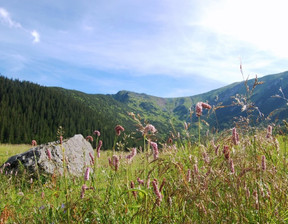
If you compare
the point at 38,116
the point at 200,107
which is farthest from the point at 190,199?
the point at 38,116

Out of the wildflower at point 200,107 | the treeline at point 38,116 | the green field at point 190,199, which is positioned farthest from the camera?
the treeline at point 38,116

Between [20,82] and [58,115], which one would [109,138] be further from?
[20,82]

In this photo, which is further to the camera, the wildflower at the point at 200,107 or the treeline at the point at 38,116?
the treeline at the point at 38,116

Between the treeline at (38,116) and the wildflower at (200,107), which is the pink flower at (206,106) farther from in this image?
the treeline at (38,116)

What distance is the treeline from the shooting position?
3788 inches

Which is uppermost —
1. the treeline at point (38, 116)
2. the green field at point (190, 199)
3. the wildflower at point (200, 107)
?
the treeline at point (38, 116)

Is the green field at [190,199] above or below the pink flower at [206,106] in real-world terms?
below

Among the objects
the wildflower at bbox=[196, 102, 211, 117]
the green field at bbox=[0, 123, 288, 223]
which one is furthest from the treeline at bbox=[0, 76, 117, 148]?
the wildflower at bbox=[196, 102, 211, 117]

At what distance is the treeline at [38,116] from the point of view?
96.2m

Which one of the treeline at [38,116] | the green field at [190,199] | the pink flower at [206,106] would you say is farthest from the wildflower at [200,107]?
the treeline at [38,116]

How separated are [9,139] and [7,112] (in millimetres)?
18471

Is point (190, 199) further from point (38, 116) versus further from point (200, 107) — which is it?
point (38, 116)

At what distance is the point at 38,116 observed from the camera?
117m

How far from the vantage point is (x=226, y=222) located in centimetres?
210
